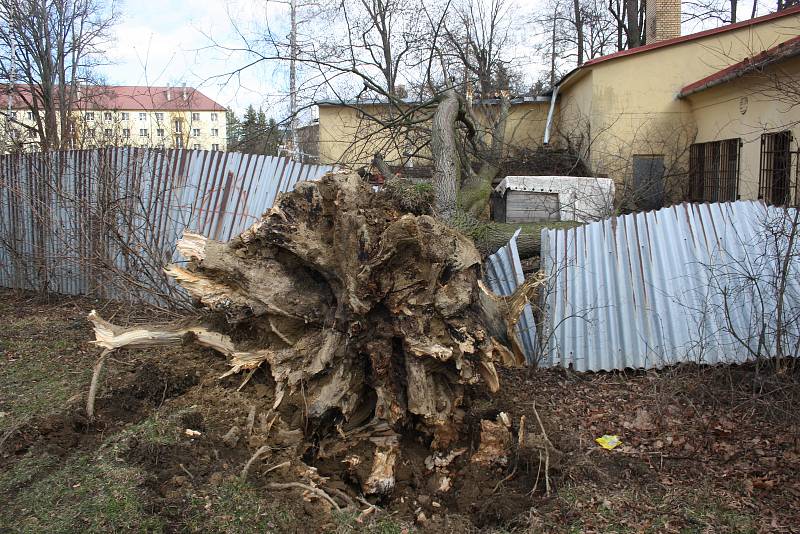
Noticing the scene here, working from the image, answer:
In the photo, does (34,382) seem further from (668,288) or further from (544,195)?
(544,195)

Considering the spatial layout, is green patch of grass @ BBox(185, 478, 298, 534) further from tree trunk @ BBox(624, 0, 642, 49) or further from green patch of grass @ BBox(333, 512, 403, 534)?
tree trunk @ BBox(624, 0, 642, 49)

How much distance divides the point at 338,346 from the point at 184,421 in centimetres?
114

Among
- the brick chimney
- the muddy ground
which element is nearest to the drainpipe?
the brick chimney

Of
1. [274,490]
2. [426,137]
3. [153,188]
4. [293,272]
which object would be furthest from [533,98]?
[274,490]

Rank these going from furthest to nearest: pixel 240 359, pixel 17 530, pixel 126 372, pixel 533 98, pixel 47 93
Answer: pixel 533 98 < pixel 47 93 < pixel 126 372 < pixel 240 359 < pixel 17 530

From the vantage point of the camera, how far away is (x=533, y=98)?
747 inches

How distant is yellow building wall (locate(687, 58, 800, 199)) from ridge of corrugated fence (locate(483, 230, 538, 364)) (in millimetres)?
6803

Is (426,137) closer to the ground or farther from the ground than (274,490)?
farther from the ground

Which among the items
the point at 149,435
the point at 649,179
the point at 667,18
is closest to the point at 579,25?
the point at 667,18

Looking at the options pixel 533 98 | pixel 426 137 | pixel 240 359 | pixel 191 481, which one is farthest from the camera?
pixel 533 98

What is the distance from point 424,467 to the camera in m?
4.13

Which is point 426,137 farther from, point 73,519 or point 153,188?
point 73,519

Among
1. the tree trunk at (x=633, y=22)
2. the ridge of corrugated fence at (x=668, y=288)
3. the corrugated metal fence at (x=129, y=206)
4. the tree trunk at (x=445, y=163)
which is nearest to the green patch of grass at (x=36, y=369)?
the corrugated metal fence at (x=129, y=206)

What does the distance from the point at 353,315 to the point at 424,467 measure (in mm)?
1153
